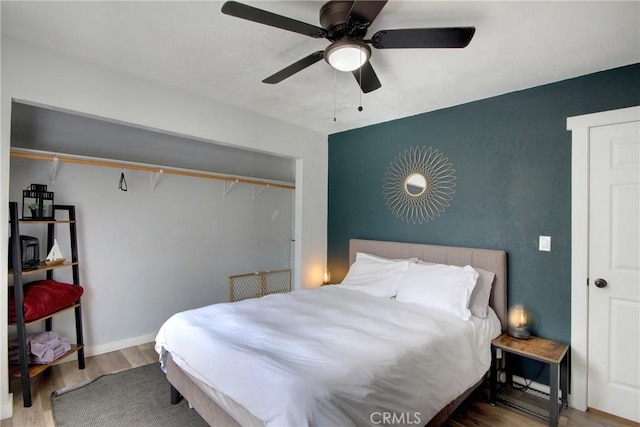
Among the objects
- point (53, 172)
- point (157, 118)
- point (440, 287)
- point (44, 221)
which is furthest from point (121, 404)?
point (440, 287)

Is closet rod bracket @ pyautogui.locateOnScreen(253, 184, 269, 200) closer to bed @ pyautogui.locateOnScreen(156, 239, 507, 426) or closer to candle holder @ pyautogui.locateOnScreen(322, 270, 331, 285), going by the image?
candle holder @ pyautogui.locateOnScreen(322, 270, 331, 285)

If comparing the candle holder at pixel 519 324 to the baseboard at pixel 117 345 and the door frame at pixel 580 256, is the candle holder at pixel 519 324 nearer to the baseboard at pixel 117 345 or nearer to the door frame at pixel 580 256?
the door frame at pixel 580 256

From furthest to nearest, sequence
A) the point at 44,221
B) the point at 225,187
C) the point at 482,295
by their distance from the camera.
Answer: the point at 225,187 → the point at 482,295 → the point at 44,221

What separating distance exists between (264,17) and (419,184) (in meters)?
2.38

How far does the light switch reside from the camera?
256 cm

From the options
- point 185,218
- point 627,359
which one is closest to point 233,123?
point 185,218

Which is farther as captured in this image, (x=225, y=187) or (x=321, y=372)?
(x=225, y=187)

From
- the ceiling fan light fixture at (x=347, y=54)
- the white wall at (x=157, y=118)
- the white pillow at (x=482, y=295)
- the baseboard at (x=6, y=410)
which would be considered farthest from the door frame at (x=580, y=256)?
the baseboard at (x=6, y=410)

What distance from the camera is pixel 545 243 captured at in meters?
2.58

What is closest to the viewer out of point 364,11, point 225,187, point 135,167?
point 364,11

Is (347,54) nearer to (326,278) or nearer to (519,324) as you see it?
(519,324)

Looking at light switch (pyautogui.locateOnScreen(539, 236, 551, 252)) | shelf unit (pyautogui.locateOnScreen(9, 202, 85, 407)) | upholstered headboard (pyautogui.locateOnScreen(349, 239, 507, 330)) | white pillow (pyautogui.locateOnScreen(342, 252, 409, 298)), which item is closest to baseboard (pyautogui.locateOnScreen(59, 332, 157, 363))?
shelf unit (pyautogui.locateOnScreen(9, 202, 85, 407))

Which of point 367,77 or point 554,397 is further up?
point 367,77

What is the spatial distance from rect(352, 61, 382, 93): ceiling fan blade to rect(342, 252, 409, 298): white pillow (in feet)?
5.54
